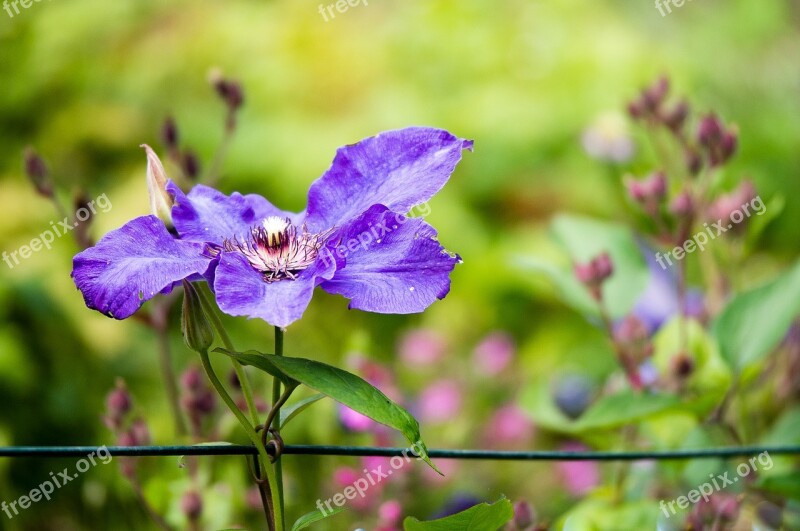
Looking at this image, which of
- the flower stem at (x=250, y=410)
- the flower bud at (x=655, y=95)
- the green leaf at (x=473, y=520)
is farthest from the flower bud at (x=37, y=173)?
the flower bud at (x=655, y=95)

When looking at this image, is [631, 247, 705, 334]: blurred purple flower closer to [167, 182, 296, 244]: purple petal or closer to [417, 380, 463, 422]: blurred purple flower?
[417, 380, 463, 422]: blurred purple flower

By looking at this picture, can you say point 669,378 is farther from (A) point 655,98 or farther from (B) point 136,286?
(B) point 136,286


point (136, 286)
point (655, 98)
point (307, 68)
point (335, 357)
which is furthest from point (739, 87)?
point (136, 286)

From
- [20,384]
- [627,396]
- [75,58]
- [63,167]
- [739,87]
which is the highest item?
[75,58]

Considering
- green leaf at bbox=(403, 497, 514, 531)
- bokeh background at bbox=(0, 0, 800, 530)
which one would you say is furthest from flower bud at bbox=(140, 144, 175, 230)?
bokeh background at bbox=(0, 0, 800, 530)

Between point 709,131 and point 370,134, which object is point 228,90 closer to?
point 709,131

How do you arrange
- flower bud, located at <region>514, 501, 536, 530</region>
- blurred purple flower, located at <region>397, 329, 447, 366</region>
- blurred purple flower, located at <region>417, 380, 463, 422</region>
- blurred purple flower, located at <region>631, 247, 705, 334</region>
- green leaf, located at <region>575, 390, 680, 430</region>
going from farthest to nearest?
1. blurred purple flower, located at <region>397, 329, 447, 366</region>
2. blurred purple flower, located at <region>417, 380, 463, 422</region>
3. blurred purple flower, located at <region>631, 247, 705, 334</region>
4. green leaf, located at <region>575, 390, 680, 430</region>
5. flower bud, located at <region>514, 501, 536, 530</region>

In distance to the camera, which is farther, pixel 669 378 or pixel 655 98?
pixel 655 98

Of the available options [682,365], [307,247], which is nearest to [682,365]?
[682,365]
